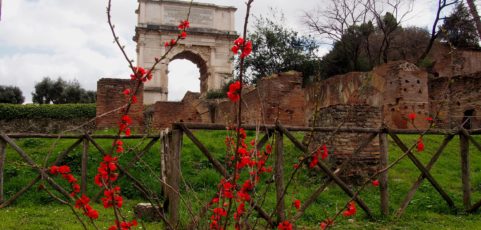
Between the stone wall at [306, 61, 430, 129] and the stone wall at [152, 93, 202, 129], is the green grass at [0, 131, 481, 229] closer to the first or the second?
the stone wall at [152, 93, 202, 129]

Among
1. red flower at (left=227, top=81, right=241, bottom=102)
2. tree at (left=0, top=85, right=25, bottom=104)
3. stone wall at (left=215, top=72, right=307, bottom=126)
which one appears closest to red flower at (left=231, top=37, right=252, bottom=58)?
red flower at (left=227, top=81, right=241, bottom=102)

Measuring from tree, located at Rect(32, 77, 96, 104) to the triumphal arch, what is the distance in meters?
4.92

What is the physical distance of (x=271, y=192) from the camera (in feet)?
23.7

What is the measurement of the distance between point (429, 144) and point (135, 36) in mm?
28230

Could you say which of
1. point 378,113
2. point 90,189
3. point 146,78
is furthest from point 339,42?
point 146,78

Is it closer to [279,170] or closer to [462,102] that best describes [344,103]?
[279,170]

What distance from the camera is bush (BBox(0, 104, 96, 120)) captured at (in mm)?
20609

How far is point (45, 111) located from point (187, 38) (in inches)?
629

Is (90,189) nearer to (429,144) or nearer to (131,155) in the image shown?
(131,155)

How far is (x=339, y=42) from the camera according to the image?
2948cm

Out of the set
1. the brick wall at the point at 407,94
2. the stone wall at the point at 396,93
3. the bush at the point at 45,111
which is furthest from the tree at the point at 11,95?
the brick wall at the point at 407,94

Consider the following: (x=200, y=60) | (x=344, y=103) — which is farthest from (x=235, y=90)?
(x=200, y=60)

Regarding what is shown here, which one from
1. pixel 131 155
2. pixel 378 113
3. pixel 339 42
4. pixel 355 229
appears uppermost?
pixel 339 42

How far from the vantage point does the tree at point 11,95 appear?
1369 inches
